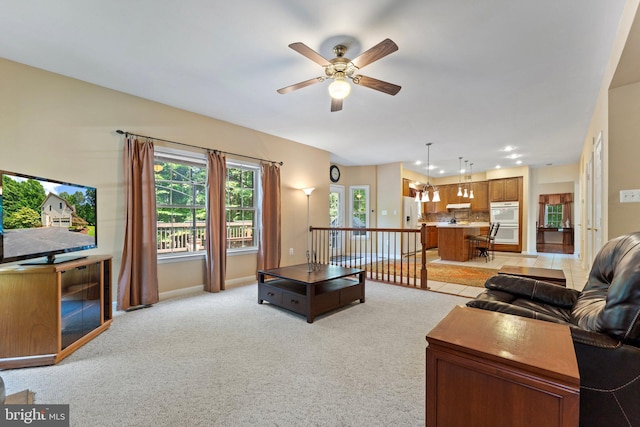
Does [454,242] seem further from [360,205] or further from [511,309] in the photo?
[511,309]

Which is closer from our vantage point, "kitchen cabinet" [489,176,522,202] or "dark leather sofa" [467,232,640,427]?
"dark leather sofa" [467,232,640,427]

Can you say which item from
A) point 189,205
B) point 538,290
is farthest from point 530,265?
point 189,205

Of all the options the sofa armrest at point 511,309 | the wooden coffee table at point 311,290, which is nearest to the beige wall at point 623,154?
the sofa armrest at point 511,309

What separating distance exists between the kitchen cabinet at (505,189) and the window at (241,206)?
7813 millimetres

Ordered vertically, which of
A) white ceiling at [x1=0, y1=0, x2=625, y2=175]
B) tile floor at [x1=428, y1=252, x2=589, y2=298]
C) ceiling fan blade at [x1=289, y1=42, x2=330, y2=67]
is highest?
white ceiling at [x1=0, y1=0, x2=625, y2=175]

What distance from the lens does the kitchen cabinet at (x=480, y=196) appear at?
9.12 meters

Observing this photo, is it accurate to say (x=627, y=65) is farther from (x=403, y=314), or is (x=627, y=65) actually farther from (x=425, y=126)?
(x=403, y=314)

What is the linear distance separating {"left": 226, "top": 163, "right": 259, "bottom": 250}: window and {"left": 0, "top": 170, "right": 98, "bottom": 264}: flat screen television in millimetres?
2030

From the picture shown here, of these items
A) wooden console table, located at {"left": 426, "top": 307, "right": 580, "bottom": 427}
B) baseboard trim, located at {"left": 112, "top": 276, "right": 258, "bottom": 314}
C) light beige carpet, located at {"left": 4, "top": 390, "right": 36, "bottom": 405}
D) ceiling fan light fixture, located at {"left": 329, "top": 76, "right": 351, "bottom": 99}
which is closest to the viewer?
wooden console table, located at {"left": 426, "top": 307, "right": 580, "bottom": 427}

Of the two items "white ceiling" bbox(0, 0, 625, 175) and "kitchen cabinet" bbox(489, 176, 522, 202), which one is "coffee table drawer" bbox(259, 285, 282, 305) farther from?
"kitchen cabinet" bbox(489, 176, 522, 202)

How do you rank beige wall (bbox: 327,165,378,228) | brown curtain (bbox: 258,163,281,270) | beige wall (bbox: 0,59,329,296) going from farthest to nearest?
beige wall (bbox: 327,165,378,228) < brown curtain (bbox: 258,163,281,270) < beige wall (bbox: 0,59,329,296)

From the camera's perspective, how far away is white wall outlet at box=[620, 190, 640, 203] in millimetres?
2561

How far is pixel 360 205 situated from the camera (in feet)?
26.8

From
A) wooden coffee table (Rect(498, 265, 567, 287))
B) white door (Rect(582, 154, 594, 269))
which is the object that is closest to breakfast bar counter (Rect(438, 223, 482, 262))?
white door (Rect(582, 154, 594, 269))
